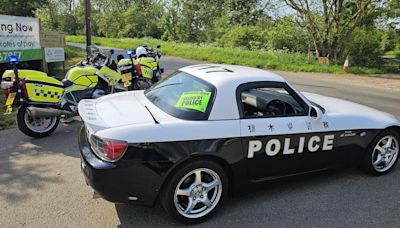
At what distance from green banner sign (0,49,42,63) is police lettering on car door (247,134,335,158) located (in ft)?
27.1

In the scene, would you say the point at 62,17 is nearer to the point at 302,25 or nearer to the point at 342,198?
the point at 302,25

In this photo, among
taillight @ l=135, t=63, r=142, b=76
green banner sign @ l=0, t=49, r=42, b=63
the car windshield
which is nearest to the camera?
the car windshield

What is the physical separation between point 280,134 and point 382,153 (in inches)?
67.3

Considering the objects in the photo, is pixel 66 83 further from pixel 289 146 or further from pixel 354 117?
pixel 354 117

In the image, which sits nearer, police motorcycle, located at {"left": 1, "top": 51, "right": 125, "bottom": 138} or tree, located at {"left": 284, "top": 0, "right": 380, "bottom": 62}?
police motorcycle, located at {"left": 1, "top": 51, "right": 125, "bottom": 138}

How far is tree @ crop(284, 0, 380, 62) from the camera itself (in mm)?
19375

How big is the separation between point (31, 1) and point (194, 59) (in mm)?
10707

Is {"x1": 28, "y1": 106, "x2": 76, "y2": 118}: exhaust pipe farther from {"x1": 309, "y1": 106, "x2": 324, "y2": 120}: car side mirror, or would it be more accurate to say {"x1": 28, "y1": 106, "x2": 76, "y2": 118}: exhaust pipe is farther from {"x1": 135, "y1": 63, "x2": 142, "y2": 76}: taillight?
{"x1": 309, "y1": 106, "x2": 324, "y2": 120}: car side mirror

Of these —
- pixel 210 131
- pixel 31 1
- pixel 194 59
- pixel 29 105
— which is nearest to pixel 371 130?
pixel 210 131

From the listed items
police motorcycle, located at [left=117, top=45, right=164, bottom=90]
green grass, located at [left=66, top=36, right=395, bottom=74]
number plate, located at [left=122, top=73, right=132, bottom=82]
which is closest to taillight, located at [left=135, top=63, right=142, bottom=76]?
police motorcycle, located at [left=117, top=45, right=164, bottom=90]

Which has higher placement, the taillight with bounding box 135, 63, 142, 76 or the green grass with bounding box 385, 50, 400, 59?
the green grass with bounding box 385, 50, 400, 59

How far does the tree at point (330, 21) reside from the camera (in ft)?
63.6

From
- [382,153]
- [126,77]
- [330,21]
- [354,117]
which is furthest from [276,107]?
[330,21]

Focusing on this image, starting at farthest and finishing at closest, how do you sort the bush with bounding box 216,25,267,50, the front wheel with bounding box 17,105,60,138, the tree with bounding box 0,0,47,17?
the bush with bounding box 216,25,267,50, the tree with bounding box 0,0,47,17, the front wheel with bounding box 17,105,60,138
